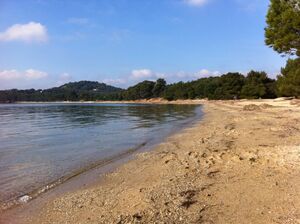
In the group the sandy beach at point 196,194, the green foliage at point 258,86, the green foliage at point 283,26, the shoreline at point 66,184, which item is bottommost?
the shoreline at point 66,184

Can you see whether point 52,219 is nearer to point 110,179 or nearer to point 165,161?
point 110,179

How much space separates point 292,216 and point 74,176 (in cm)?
780

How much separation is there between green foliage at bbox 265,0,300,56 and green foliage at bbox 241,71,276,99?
5080cm

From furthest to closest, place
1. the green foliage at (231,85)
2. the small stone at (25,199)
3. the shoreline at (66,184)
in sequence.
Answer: the green foliage at (231,85) → the small stone at (25,199) → the shoreline at (66,184)

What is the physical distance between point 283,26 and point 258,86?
56.4 metres

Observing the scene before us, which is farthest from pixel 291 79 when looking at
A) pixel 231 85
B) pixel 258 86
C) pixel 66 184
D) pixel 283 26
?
pixel 231 85

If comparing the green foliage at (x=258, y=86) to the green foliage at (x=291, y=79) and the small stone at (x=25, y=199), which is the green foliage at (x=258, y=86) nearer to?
the green foliage at (x=291, y=79)

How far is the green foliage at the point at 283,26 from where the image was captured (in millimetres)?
36656

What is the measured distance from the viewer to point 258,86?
303 ft

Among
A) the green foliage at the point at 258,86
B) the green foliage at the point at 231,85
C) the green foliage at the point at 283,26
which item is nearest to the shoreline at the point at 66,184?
the green foliage at the point at 283,26

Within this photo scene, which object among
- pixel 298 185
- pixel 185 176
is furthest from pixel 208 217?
pixel 185 176

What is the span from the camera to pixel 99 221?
696 cm

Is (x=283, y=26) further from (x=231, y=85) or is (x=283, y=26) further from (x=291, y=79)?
(x=231, y=85)

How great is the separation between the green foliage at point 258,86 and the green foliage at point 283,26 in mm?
50800
